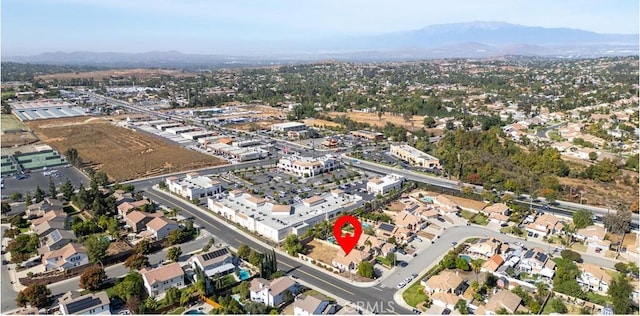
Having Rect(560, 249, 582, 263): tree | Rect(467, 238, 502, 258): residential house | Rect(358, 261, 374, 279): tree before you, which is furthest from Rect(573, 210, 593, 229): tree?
Rect(358, 261, 374, 279): tree

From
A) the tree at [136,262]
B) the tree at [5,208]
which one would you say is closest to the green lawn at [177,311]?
the tree at [136,262]

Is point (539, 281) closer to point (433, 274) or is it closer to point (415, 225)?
point (433, 274)

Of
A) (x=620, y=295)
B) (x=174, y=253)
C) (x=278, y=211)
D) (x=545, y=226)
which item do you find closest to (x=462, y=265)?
(x=620, y=295)

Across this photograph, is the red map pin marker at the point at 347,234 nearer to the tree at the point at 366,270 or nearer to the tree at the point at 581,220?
the tree at the point at 366,270

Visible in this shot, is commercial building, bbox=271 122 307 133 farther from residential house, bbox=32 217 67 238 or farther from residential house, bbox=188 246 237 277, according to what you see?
residential house, bbox=188 246 237 277

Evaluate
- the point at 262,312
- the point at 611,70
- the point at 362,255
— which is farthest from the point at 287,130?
the point at 611,70

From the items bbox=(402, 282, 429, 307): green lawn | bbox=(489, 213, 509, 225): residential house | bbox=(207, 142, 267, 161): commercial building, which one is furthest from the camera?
bbox=(207, 142, 267, 161): commercial building
